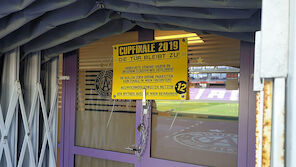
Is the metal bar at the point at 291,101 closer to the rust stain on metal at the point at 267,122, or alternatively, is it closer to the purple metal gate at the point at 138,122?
the rust stain on metal at the point at 267,122

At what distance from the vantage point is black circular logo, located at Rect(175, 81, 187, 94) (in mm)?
2045

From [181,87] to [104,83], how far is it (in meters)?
0.88

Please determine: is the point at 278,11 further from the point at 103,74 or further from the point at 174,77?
the point at 103,74

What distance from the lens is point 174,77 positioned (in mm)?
2092

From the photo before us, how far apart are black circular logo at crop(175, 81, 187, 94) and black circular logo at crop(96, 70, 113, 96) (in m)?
0.77

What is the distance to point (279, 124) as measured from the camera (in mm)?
373

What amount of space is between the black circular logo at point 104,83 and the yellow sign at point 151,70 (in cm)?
11

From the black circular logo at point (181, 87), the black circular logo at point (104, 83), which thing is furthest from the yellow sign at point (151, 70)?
the black circular logo at point (104, 83)

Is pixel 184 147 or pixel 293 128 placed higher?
pixel 293 128

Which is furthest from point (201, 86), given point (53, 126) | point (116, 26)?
point (53, 126)

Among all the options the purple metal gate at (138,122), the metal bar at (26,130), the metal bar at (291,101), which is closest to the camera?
the metal bar at (291,101)

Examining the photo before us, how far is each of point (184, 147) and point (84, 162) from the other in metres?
1.22

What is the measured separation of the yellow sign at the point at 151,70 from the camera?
6.82 feet

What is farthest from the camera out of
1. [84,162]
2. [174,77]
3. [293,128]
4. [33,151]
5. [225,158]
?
[84,162]
